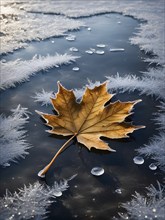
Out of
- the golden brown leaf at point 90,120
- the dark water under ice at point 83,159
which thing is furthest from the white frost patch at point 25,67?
the golden brown leaf at point 90,120

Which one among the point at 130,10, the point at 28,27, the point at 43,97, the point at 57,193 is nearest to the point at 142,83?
the point at 43,97

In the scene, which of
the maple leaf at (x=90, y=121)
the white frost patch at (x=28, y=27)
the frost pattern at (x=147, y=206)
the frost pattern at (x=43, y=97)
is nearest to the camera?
the frost pattern at (x=147, y=206)

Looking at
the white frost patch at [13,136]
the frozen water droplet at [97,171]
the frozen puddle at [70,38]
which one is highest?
the frozen puddle at [70,38]

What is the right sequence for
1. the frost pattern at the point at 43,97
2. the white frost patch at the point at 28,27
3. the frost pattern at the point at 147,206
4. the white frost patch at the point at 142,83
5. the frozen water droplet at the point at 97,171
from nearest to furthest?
the frost pattern at the point at 147,206 → the frozen water droplet at the point at 97,171 → the frost pattern at the point at 43,97 → the white frost patch at the point at 142,83 → the white frost patch at the point at 28,27

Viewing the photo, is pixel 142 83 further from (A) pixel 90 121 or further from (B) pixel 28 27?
(B) pixel 28 27

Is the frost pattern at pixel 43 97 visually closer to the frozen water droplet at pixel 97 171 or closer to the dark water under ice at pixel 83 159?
the dark water under ice at pixel 83 159

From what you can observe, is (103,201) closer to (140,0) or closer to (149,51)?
(149,51)
